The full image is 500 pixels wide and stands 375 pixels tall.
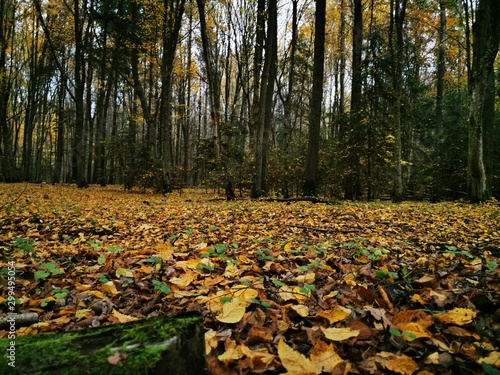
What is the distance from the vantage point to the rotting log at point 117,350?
830 mm

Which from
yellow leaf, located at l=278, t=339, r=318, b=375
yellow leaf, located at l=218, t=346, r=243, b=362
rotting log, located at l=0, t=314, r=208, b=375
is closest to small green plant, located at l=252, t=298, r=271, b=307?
yellow leaf, located at l=218, t=346, r=243, b=362

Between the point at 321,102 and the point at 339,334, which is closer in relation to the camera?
the point at 339,334

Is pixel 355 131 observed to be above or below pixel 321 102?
below

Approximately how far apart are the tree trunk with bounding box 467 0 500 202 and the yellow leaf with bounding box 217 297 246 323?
31.2 feet

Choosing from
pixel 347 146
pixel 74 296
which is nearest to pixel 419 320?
pixel 74 296

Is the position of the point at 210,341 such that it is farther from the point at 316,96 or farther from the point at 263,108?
the point at 263,108

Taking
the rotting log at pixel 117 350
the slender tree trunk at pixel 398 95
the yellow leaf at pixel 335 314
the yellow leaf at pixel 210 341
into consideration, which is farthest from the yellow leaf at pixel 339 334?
the slender tree trunk at pixel 398 95

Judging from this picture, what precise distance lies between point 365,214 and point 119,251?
15.7 feet

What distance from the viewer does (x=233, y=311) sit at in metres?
1.70

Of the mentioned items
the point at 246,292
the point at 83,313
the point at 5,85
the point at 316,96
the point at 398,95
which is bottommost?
the point at 83,313

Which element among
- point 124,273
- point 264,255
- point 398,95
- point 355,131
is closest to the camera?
point 124,273

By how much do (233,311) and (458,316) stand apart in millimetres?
1272

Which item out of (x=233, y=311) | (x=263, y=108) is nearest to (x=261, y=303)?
(x=233, y=311)

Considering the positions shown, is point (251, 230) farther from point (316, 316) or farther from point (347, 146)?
point (347, 146)
